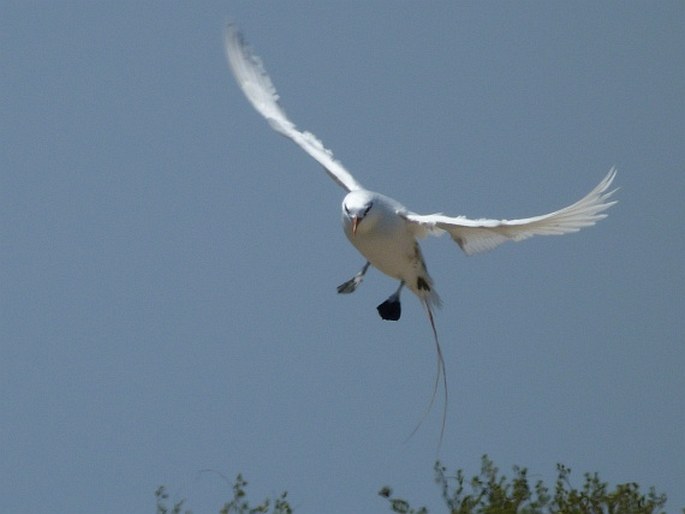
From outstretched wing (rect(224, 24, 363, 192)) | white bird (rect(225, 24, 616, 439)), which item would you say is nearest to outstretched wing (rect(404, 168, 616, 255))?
white bird (rect(225, 24, 616, 439))

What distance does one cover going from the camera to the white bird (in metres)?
18.8

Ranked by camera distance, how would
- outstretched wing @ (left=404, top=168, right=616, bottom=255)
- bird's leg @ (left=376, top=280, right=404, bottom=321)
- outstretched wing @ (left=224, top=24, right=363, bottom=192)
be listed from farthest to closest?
1. outstretched wing @ (left=224, top=24, right=363, bottom=192)
2. bird's leg @ (left=376, top=280, right=404, bottom=321)
3. outstretched wing @ (left=404, top=168, right=616, bottom=255)

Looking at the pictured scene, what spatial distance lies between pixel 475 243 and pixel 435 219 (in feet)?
1.78

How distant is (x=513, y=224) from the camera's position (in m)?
19.3

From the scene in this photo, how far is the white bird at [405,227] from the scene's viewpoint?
18.8 metres

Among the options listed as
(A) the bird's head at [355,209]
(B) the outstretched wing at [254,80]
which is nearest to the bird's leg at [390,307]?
(A) the bird's head at [355,209]

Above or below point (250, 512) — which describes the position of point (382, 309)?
above

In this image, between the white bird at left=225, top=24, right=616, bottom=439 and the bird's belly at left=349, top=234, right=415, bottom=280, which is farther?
the bird's belly at left=349, top=234, right=415, bottom=280

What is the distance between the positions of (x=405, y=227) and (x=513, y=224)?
172 centimetres

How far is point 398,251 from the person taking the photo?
20750 millimetres

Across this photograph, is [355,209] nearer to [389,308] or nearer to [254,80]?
[389,308]

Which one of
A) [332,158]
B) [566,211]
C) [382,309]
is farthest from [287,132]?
[566,211]

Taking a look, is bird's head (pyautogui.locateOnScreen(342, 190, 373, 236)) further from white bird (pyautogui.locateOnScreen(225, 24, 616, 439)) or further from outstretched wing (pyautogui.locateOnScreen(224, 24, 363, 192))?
outstretched wing (pyautogui.locateOnScreen(224, 24, 363, 192))

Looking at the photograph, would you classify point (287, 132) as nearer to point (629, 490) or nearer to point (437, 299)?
point (437, 299)
